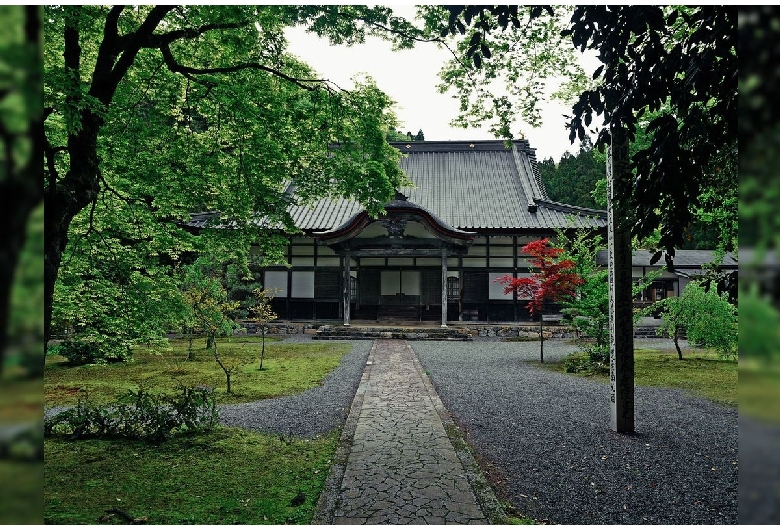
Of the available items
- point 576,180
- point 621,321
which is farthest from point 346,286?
point 576,180

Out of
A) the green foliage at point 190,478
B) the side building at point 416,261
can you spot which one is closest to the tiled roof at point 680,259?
the side building at point 416,261

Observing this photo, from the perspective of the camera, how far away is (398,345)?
579 inches

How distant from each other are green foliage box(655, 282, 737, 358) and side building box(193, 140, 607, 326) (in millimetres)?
7319

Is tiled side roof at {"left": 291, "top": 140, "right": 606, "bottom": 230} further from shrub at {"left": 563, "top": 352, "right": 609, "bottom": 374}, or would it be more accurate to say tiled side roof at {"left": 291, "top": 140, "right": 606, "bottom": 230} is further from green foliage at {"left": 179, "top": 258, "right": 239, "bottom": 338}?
shrub at {"left": 563, "top": 352, "right": 609, "bottom": 374}

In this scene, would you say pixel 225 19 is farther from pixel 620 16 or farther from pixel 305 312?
pixel 305 312

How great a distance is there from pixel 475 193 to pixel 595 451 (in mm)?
17454

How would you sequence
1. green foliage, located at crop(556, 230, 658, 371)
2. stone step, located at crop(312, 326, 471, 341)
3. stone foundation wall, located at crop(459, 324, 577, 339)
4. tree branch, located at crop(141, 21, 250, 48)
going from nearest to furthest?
tree branch, located at crop(141, 21, 250, 48)
green foliage, located at crop(556, 230, 658, 371)
stone step, located at crop(312, 326, 471, 341)
stone foundation wall, located at crop(459, 324, 577, 339)

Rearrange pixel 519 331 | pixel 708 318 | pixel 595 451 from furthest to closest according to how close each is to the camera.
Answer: pixel 519 331, pixel 708 318, pixel 595 451

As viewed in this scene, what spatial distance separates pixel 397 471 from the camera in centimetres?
405

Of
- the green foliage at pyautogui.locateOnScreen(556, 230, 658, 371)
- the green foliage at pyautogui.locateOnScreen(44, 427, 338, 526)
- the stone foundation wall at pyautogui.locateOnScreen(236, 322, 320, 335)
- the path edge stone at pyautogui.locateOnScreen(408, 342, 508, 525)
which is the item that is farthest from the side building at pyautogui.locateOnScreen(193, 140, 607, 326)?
the green foliage at pyautogui.locateOnScreen(44, 427, 338, 526)

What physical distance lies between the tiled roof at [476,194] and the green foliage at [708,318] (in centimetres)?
654

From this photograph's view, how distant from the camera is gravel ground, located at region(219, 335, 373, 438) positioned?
18.7ft

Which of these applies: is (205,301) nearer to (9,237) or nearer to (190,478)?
(190,478)

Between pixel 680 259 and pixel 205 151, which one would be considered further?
pixel 680 259
